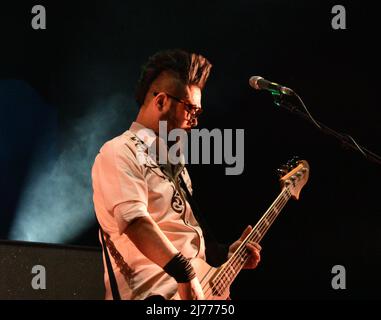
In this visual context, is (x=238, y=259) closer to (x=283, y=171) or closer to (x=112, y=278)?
(x=112, y=278)

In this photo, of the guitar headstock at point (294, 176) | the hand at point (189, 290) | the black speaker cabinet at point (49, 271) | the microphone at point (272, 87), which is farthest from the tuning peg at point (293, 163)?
the hand at point (189, 290)

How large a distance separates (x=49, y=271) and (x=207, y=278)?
0.88 meters

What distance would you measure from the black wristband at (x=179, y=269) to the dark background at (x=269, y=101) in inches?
56.7

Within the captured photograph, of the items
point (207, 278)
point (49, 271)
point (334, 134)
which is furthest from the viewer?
point (49, 271)

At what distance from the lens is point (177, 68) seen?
251 centimetres

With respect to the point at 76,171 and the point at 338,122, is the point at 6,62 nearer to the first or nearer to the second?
the point at 76,171

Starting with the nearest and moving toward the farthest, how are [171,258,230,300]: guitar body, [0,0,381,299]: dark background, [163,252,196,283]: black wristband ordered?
[163,252,196,283]: black wristband < [171,258,230,300]: guitar body < [0,0,381,299]: dark background

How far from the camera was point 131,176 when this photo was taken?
217cm

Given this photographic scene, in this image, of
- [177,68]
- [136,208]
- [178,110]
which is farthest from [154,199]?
[177,68]

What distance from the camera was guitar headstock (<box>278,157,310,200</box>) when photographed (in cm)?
302

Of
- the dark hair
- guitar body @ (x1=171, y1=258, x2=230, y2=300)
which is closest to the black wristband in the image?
guitar body @ (x1=171, y1=258, x2=230, y2=300)

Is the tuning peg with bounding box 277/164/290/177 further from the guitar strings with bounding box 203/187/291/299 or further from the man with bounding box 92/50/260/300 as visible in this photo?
the man with bounding box 92/50/260/300

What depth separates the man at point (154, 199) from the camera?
6.78 feet
